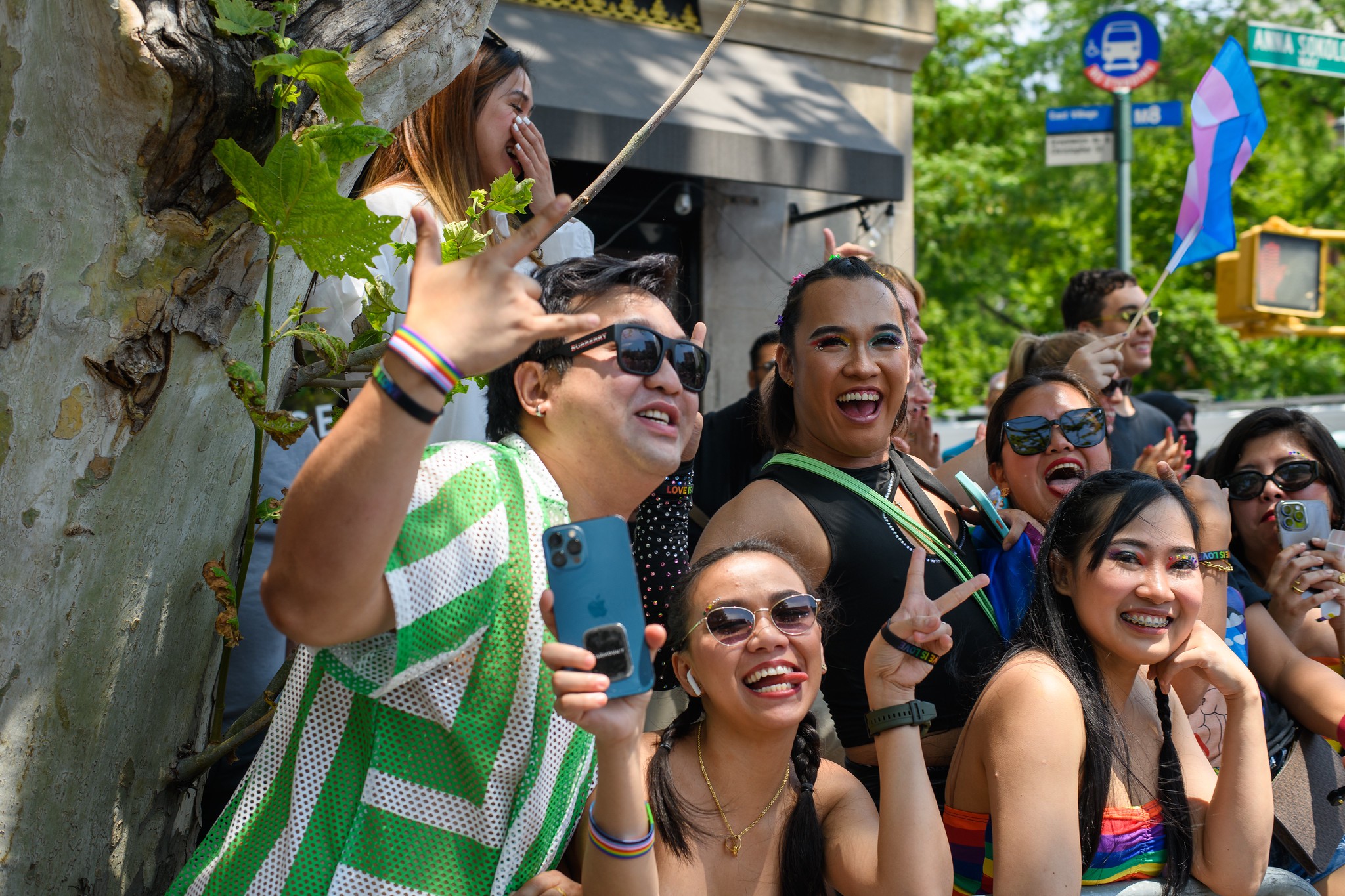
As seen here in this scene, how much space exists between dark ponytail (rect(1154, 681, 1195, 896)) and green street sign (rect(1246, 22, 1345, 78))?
20.7ft

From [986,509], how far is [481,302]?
2.21 meters

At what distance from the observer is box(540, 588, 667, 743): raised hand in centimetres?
160

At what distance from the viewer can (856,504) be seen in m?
3.04

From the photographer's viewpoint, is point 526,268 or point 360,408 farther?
point 526,268

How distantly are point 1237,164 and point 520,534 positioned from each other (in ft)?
13.3

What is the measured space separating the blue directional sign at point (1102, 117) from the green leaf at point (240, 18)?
24.0ft

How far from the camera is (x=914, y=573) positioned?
8.19 ft

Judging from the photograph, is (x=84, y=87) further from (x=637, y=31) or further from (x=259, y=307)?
(x=637, y=31)

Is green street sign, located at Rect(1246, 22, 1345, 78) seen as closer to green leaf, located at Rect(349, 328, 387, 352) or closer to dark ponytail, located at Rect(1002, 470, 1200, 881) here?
dark ponytail, located at Rect(1002, 470, 1200, 881)

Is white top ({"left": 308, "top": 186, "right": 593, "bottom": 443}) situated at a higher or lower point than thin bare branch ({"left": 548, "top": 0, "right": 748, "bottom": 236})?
lower

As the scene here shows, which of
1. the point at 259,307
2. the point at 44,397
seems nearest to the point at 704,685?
the point at 259,307

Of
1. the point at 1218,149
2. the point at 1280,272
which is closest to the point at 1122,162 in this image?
the point at 1280,272

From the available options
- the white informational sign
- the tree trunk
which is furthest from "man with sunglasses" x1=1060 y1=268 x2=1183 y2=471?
the tree trunk

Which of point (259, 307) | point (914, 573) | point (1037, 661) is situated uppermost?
point (259, 307)
